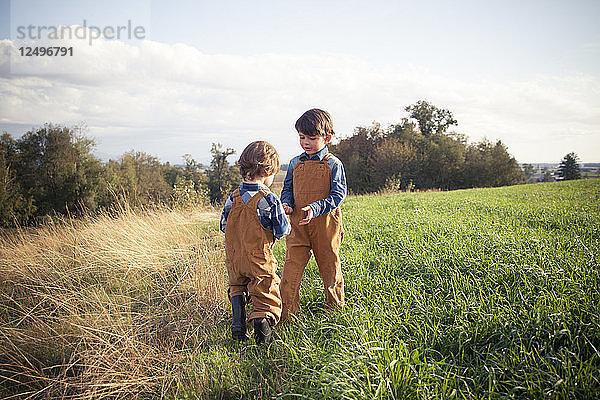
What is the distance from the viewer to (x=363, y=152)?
4097 centimetres

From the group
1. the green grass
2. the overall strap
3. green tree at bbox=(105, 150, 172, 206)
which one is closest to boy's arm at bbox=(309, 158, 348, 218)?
the overall strap

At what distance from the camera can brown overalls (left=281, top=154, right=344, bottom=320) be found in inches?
124

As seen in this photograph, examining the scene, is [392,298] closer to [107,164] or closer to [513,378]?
[513,378]

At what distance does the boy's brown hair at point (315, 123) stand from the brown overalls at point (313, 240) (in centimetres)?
25

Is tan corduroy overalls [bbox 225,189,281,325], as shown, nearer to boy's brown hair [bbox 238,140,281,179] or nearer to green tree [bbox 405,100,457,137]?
boy's brown hair [bbox 238,140,281,179]

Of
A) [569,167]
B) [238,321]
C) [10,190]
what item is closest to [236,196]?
[238,321]

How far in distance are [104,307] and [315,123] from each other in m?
2.82

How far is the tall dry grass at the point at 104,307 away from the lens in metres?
2.74

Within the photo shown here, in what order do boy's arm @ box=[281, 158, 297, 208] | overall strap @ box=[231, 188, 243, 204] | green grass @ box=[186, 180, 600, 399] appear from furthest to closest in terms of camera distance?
boy's arm @ box=[281, 158, 297, 208], overall strap @ box=[231, 188, 243, 204], green grass @ box=[186, 180, 600, 399]

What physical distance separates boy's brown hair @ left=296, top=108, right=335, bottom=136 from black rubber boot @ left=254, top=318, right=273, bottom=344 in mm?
1693

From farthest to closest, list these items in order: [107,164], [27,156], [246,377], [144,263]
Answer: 1. [107,164]
2. [27,156]
3. [144,263]
4. [246,377]

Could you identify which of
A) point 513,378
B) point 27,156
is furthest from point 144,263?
point 27,156

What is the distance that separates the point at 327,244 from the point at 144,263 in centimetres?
323

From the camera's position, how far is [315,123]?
3127mm
